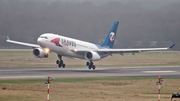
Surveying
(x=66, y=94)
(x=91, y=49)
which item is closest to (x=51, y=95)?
(x=66, y=94)

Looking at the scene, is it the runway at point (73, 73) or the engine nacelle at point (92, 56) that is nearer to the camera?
the runway at point (73, 73)

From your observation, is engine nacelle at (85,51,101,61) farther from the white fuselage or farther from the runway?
the runway

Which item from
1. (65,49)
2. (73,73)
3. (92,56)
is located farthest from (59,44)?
(73,73)

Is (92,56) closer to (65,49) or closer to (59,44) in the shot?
(65,49)

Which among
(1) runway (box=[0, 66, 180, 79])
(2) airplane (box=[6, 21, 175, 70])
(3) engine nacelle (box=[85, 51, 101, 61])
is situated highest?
(2) airplane (box=[6, 21, 175, 70])

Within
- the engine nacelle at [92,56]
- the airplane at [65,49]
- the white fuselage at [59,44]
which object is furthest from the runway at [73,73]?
the white fuselage at [59,44]

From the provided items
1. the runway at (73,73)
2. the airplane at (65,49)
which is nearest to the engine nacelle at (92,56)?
the airplane at (65,49)

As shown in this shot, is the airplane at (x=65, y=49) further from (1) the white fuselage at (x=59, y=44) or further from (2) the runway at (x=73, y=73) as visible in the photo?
(2) the runway at (x=73, y=73)

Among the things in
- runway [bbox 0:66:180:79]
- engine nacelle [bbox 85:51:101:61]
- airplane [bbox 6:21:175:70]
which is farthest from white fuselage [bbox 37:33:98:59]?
runway [bbox 0:66:180:79]

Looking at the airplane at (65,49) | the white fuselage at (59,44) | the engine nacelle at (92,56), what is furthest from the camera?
the engine nacelle at (92,56)

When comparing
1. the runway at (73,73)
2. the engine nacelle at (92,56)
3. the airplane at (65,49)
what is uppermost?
the airplane at (65,49)

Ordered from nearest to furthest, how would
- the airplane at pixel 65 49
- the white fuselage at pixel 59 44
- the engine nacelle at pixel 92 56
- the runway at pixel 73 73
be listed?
the runway at pixel 73 73, the white fuselage at pixel 59 44, the airplane at pixel 65 49, the engine nacelle at pixel 92 56

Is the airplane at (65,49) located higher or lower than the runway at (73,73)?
higher

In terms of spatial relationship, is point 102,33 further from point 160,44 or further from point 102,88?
point 102,88
